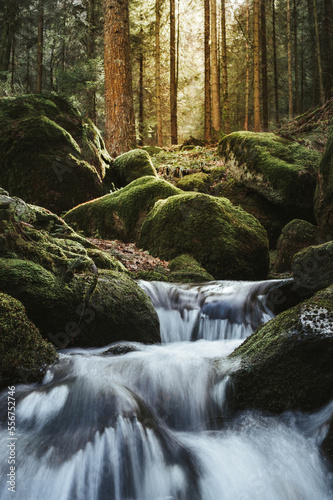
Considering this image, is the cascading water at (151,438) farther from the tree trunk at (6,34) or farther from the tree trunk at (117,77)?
the tree trunk at (6,34)

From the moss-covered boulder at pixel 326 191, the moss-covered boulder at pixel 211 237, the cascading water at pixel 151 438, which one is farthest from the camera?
the moss-covered boulder at pixel 326 191

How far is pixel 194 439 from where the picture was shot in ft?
8.55

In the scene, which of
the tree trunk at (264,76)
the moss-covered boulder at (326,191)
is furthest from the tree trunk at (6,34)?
the moss-covered boulder at (326,191)

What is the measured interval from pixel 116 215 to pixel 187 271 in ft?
8.99

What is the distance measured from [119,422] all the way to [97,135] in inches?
357

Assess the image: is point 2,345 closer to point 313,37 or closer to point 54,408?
point 54,408

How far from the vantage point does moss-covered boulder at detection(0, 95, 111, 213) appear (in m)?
8.02

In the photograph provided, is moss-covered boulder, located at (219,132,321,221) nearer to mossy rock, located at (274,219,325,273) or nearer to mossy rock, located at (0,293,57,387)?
mossy rock, located at (274,219,325,273)

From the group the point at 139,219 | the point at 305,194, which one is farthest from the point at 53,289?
the point at 305,194

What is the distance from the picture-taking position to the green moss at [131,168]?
33.8ft

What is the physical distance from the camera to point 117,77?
1143 cm

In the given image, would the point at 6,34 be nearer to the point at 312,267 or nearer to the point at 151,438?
the point at 312,267

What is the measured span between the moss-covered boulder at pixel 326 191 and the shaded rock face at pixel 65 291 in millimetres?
4552

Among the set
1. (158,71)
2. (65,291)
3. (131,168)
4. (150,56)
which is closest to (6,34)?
(150,56)
